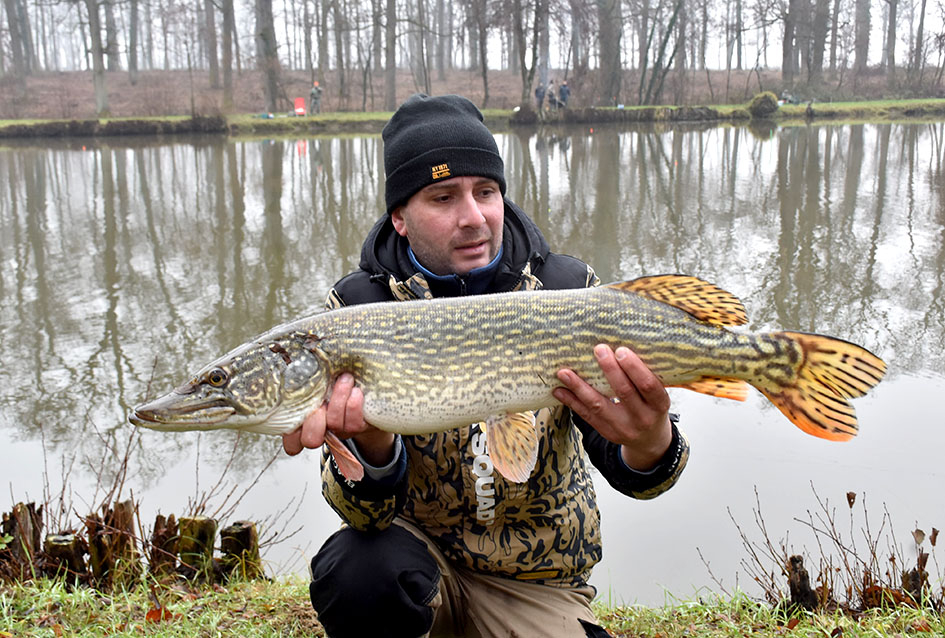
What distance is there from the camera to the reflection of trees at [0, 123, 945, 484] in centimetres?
620

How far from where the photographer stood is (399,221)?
10.2ft

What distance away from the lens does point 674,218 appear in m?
11.2

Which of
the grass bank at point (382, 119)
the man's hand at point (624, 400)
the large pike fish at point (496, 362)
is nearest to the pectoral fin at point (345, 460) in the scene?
the large pike fish at point (496, 362)

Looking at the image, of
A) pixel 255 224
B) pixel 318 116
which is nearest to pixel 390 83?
pixel 318 116

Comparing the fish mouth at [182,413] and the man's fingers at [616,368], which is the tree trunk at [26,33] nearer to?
the fish mouth at [182,413]

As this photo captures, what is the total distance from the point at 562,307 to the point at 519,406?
333 millimetres

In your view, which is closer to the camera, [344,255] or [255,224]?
[344,255]

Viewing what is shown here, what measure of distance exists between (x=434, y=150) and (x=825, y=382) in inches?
60.7

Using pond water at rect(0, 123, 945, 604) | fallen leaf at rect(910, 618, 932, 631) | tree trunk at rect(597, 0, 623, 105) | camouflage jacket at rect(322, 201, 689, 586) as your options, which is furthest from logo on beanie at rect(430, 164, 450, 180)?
tree trunk at rect(597, 0, 623, 105)

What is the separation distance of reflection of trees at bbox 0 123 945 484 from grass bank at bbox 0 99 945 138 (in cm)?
1090

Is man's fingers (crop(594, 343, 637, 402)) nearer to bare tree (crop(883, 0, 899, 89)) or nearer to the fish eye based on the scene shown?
the fish eye

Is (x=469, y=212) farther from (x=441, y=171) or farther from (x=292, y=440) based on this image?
(x=292, y=440)

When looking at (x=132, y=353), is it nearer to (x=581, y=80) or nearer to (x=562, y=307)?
(x=562, y=307)

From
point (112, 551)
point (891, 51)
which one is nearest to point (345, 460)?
point (112, 551)
